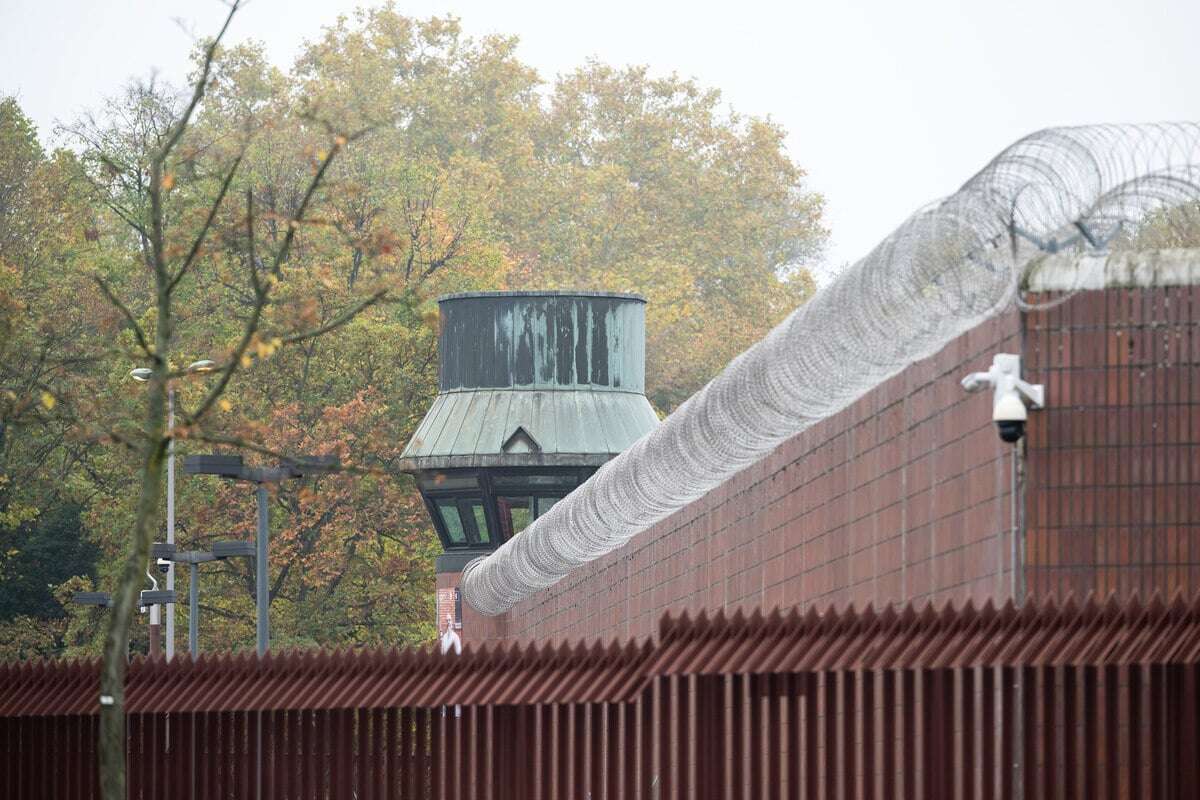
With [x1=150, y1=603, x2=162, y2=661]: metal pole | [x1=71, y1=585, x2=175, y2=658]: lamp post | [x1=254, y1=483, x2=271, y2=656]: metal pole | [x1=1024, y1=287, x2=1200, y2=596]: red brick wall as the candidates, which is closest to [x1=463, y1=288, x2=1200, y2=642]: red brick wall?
[x1=1024, y1=287, x2=1200, y2=596]: red brick wall

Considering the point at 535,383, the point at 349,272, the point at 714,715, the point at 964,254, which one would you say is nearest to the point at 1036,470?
the point at 964,254

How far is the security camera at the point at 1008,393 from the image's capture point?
9.55m

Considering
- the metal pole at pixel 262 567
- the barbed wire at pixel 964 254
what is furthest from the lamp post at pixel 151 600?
the barbed wire at pixel 964 254

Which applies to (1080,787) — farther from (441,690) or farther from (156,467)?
(156,467)

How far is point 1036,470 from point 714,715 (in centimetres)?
174

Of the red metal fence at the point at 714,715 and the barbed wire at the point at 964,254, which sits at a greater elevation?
the barbed wire at the point at 964,254

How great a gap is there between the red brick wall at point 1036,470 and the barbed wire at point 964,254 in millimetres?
302

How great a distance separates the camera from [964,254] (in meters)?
9.85

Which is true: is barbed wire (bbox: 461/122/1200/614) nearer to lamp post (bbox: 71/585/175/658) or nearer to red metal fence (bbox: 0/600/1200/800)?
red metal fence (bbox: 0/600/1200/800)

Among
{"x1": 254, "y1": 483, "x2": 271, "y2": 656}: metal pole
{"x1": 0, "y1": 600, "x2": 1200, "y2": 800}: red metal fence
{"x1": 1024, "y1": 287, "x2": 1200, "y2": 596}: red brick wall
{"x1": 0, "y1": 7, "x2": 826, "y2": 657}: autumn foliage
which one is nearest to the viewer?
{"x1": 0, "y1": 600, "x2": 1200, "y2": 800}: red metal fence

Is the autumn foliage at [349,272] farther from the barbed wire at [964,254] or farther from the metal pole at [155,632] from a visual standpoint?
the barbed wire at [964,254]

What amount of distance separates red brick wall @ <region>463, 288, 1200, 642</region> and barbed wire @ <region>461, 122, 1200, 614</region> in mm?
302

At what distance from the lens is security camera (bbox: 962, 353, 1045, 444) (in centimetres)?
955

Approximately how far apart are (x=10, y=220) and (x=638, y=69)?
33150 mm
